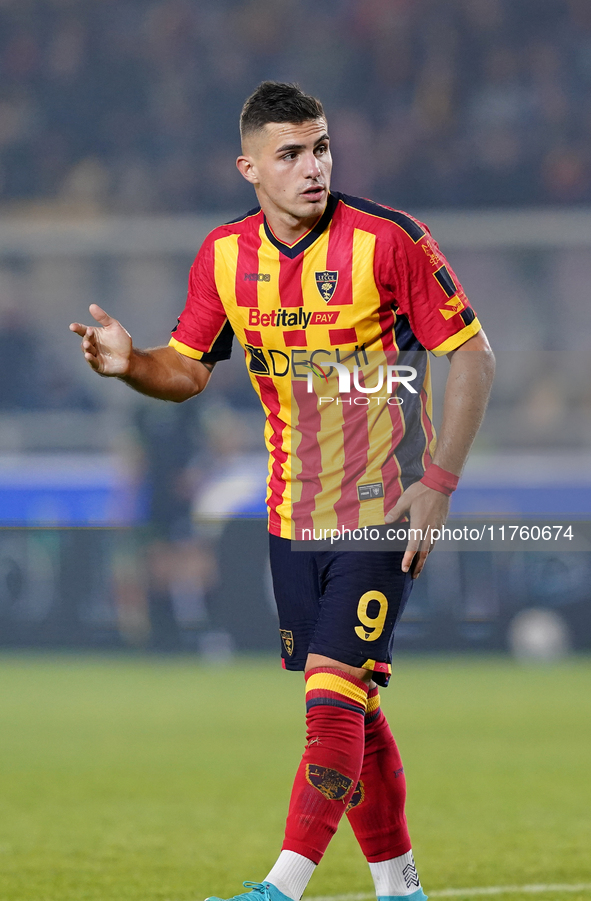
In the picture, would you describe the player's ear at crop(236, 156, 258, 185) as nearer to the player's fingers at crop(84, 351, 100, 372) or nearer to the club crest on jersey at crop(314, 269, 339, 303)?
the club crest on jersey at crop(314, 269, 339, 303)

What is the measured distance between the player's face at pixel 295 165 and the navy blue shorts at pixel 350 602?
0.83 meters

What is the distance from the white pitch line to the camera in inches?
125

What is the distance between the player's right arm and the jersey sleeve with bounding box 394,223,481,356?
644mm

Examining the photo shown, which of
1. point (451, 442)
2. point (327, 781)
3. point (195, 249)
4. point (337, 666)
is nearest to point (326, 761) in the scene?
point (327, 781)

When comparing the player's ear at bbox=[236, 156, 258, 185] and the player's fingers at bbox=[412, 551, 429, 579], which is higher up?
the player's ear at bbox=[236, 156, 258, 185]

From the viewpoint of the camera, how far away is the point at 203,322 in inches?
127

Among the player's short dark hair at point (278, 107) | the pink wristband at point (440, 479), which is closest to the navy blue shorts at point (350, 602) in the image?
the pink wristband at point (440, 479)

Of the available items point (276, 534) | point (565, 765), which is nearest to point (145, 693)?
point (565, 765)

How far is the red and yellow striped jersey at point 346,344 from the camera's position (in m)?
2.88

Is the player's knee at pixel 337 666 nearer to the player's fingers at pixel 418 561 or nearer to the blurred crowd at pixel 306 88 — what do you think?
the player's fingers at pixel 418 561

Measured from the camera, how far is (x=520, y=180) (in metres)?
11.6

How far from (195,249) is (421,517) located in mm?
7444

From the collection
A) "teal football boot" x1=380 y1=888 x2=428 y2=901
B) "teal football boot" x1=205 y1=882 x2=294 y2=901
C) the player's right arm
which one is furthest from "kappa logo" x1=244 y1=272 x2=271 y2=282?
"teal football boot" x1=380 y1=888 x2=428 y2=901

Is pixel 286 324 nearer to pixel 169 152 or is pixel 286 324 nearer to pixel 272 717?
pixel 272 717
